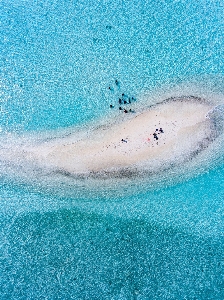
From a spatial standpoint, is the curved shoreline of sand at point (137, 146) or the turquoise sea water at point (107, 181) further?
the curved shoreline of sand at point (137, 146)

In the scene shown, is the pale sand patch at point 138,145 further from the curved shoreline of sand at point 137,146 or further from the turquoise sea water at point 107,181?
the turquoise sea water at point 107,181

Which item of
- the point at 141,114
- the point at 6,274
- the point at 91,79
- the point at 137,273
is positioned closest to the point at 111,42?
the point at 91,79

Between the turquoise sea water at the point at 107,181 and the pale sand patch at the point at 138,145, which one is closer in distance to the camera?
the turquoise sea water at the point at 107,181

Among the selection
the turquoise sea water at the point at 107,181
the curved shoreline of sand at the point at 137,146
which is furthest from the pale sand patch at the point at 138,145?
the turquoise sea water at the point at 107,181

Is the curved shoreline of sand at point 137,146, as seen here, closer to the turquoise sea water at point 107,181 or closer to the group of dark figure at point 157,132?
the group of dark figure at point 157,132

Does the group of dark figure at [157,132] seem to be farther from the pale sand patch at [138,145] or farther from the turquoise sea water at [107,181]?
the turquoise sea water at [107,181]

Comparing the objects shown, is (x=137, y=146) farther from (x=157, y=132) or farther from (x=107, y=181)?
(x=107, y=181)

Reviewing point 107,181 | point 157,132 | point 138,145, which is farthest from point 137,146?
point 107,181
